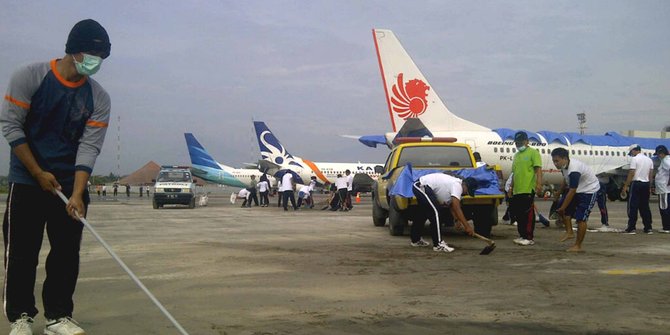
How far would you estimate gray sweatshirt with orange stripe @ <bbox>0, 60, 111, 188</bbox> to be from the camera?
3566mm

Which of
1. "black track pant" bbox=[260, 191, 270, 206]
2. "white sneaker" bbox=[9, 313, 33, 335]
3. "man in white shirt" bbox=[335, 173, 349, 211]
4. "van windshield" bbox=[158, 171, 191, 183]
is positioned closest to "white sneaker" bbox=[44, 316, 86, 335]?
"white sneaker" bbox=[9, 313, 33, 335]

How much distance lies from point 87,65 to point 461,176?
23.0ft

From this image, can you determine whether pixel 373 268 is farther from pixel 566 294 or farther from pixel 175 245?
pixel 175 245

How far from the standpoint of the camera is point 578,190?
856cm

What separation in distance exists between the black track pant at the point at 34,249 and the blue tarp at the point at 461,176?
5.90 meters

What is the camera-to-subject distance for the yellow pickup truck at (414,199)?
9500 mm

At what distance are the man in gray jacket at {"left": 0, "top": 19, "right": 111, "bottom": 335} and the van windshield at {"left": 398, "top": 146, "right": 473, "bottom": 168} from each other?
8.20 m

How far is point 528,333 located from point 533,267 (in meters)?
3.03

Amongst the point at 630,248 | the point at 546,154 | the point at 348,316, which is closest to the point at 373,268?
the point at 348,316

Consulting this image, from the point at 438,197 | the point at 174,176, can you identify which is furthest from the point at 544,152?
the point at 438,197

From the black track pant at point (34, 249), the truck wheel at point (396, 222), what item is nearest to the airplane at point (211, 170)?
the truck wheel at point (396, 222)

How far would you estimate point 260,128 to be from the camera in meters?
45.4

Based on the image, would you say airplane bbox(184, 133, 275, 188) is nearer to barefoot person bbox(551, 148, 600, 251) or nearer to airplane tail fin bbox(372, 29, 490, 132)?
airplane tail fin bbox(372, 29, 490, 132)

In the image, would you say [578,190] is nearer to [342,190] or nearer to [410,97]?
[342,190]
